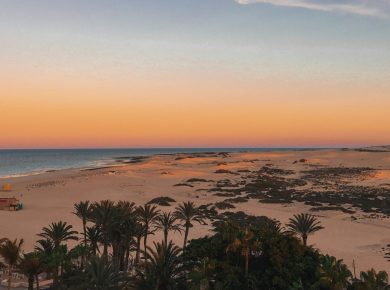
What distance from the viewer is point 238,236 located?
112 feet

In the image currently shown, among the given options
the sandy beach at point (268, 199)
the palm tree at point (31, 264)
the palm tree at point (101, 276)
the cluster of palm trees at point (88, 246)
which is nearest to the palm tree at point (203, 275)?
the cluster of palm trees at point (88, 246)

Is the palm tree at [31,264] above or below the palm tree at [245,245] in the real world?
below

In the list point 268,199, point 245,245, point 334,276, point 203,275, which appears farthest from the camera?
point 268,199

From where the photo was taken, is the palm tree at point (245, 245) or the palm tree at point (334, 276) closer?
the palm tree at point (334, 276)

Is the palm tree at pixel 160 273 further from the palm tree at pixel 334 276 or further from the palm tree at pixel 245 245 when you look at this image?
the palm tree at pixel 334 276

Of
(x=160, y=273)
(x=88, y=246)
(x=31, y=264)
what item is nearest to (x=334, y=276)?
(x=160, y=273)

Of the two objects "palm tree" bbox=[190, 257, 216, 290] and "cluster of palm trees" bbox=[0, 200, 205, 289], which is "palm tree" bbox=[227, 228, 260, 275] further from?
"cluster of palm trees" bbox=[0, 200, 205, 289]

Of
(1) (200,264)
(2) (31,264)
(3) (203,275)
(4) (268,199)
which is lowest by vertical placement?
(4) (268,199)

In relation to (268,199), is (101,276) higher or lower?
higher

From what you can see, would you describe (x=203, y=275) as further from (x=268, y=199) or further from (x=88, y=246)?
(x=268, y=199)

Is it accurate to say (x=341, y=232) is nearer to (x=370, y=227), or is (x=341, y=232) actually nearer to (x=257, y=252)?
(x=370, y=227)

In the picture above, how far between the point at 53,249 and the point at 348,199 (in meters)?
66.2

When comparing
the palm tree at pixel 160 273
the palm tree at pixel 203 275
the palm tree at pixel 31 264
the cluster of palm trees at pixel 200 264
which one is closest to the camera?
the cluster of palm trees at pixel 200 264

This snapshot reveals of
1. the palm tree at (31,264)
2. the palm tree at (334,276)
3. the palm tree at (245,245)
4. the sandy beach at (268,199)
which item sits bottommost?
the sandy beach at (268,199)
